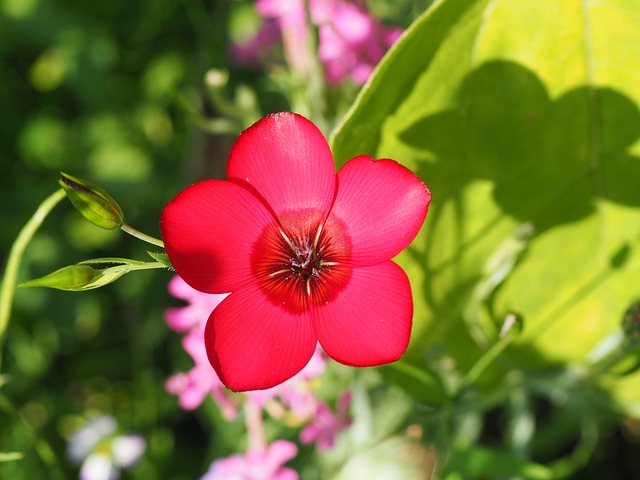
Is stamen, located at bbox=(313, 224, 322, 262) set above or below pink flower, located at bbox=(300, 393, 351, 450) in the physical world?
above

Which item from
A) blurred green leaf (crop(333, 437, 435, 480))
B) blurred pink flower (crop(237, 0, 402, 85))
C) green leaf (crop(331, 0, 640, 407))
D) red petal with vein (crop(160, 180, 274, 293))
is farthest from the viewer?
blurred pink flower (crop(237, 0, 402, 85))

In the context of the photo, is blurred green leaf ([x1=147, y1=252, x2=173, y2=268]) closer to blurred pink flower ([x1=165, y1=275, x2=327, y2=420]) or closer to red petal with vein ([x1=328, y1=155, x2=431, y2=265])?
red petal with vein ([x1=328, y1=155, x2=431, y2=265])

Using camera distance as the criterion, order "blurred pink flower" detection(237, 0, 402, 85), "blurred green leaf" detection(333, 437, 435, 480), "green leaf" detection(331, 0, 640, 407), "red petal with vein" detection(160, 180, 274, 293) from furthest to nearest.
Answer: "blurred pink flower" detection(237, 0, 402, 85) → "blurred green leaf" detection(333, 437, 435, 480) → "green leaf" detection(331, 0, 640, 407) → "red petal with vein" detection(160, 180, 274, 293)

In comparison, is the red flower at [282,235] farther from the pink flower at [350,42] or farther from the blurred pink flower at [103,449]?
the blurred pink flower at [103,449]

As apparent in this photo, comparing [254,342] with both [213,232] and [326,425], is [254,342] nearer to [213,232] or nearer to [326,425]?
[213,232]

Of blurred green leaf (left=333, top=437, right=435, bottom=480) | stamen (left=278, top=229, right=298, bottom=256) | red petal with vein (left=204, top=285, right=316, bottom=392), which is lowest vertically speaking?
blurred green leaf (left=333, top=437, right=435, bottom=480)

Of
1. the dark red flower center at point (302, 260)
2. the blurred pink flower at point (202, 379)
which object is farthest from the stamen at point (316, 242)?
the blurred pink flower at point (202, 379)

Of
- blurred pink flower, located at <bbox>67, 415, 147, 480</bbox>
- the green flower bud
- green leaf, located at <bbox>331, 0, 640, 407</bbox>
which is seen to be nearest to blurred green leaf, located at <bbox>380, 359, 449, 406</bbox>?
green leaf, located at <bbox>331, 0, 640, 407</bbox>

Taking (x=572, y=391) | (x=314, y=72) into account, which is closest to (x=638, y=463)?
(x=572, y=391)
